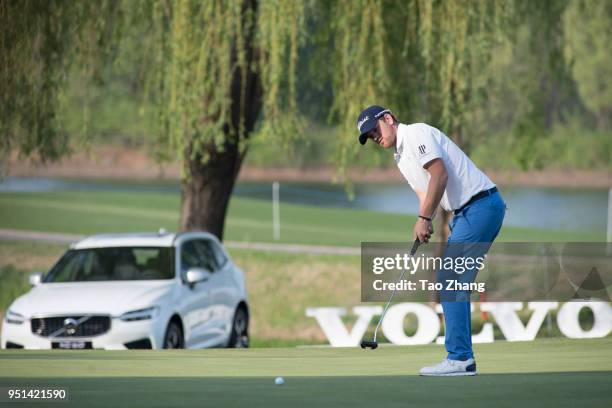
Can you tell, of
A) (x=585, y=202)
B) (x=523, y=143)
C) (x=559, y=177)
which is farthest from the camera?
(x=559, y=177)

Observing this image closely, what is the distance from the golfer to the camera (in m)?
8.52

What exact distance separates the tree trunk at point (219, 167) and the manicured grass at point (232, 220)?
51.8 ft

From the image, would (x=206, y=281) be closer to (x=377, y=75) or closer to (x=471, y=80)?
(x=377, y=75)

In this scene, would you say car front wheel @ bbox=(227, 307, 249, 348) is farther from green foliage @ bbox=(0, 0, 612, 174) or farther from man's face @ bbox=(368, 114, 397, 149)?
man's face @ bbox=(368, 114, 397, 149)

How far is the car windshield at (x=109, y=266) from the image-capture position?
15.6 metres

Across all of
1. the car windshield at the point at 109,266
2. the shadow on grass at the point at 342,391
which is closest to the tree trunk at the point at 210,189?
the car windshield at the point at 109,266

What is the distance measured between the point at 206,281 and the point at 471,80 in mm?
5076

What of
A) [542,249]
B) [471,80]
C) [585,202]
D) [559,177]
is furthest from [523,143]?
[559,177]

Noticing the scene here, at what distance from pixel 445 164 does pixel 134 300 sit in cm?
653

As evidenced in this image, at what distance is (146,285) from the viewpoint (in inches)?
592

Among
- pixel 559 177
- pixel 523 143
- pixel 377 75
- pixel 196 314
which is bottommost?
pixel 559 177

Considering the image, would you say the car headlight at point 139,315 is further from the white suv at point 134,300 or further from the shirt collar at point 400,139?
the shirt collar at point 400,139

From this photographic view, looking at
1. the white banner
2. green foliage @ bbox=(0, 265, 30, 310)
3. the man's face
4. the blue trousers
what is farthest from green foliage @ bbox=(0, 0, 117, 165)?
green foliage @ bbox=(0, 265, 30, 310)

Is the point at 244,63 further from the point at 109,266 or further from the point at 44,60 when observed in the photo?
the point at 109,266
